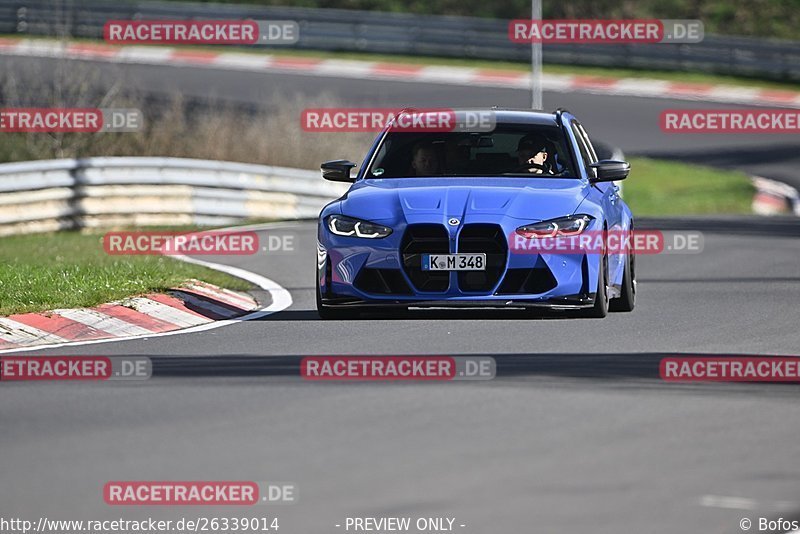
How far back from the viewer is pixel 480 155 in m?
13.1

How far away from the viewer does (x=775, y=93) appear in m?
43.2

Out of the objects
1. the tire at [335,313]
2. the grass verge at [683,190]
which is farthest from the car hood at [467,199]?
the grass verge at [683,190]

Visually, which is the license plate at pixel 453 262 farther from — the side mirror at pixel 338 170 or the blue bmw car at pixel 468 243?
the side mirror at pixel 338 170

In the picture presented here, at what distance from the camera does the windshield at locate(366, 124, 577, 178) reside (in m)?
13.0

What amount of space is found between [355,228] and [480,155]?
161 cm

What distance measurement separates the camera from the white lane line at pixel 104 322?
12.6 meters

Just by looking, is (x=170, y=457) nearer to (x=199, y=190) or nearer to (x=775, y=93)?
(x=199, y=190)
